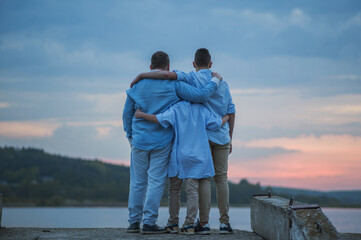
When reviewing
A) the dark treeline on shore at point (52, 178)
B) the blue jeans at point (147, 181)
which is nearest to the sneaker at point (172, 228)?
the blue jeans at point (147, 181)

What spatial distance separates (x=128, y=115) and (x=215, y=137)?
103cm

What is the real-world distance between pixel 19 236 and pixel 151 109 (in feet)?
6.42

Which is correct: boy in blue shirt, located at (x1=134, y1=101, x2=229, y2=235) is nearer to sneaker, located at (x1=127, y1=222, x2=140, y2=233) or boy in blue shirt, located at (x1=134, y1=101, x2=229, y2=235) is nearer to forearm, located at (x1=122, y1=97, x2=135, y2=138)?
forearm, located at (x1=122, y1=97, x2=135, y2=138)

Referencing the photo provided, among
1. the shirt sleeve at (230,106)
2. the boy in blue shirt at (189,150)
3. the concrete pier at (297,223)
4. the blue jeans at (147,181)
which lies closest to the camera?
the concrete pier at (297,223)

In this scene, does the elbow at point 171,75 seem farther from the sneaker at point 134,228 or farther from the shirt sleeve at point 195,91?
the sneaker at point 134,228

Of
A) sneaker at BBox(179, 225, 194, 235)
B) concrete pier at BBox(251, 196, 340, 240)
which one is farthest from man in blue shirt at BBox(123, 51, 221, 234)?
concrete pier at BBox(251, 196, 340, 240)

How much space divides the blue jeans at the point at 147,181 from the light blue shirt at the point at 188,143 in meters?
0.10

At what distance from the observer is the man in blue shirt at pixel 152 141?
15.7 feet

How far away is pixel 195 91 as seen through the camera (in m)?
4.76

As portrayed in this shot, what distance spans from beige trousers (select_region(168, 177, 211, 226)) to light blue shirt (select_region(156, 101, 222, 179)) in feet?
0.35

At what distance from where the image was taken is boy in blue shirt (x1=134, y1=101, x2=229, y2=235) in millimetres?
4695

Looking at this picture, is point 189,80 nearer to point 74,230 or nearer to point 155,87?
point 155,87

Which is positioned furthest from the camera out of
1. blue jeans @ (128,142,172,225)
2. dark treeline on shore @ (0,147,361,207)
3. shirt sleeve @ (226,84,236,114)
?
dark treeline on shore @ (0,147,361,207)

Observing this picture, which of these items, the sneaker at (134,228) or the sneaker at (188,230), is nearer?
the sneaker at (188,230)
